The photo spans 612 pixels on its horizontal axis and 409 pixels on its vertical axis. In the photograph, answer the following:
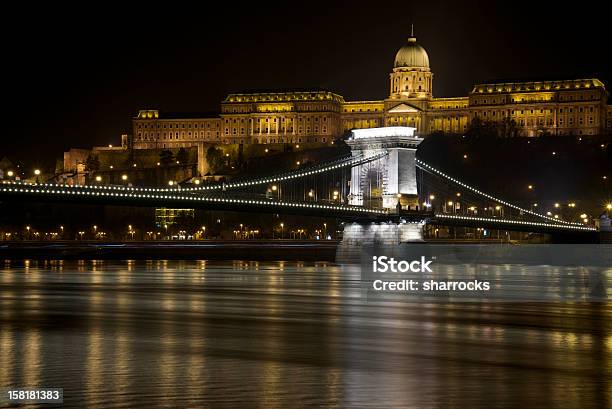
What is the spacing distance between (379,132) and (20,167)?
79.7 m

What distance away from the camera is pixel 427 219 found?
57562mm

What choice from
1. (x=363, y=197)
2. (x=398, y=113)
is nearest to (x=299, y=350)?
(x=363, y=197)

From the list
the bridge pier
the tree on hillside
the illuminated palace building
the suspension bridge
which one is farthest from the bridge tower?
the illuminated palace building

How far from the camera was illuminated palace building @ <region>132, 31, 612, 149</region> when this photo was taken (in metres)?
154

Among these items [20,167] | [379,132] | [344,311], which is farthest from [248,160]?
[344,311]

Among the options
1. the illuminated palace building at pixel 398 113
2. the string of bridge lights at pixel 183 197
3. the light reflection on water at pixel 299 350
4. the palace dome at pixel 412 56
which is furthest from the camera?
the palace dome at pixel 412 56

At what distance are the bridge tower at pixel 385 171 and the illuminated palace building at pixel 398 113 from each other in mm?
94664

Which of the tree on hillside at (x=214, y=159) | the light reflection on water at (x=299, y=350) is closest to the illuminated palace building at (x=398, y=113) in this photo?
the tree on hillside at (x=214, y=159)

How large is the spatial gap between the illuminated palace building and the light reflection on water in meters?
124

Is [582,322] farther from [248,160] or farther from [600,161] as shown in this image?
[248,160]

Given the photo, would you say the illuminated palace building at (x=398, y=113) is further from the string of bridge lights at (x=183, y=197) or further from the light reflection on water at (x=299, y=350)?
the light reflection on water at (x=299, y=350)

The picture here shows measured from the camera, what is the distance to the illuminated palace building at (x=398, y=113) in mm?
154375

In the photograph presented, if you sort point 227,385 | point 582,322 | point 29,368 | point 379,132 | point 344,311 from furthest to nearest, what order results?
point 379,132 → point 344,311 → point 582,322 → point 29,368 → point 227,385

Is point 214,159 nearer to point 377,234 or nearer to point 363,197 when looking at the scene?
point 363,197
